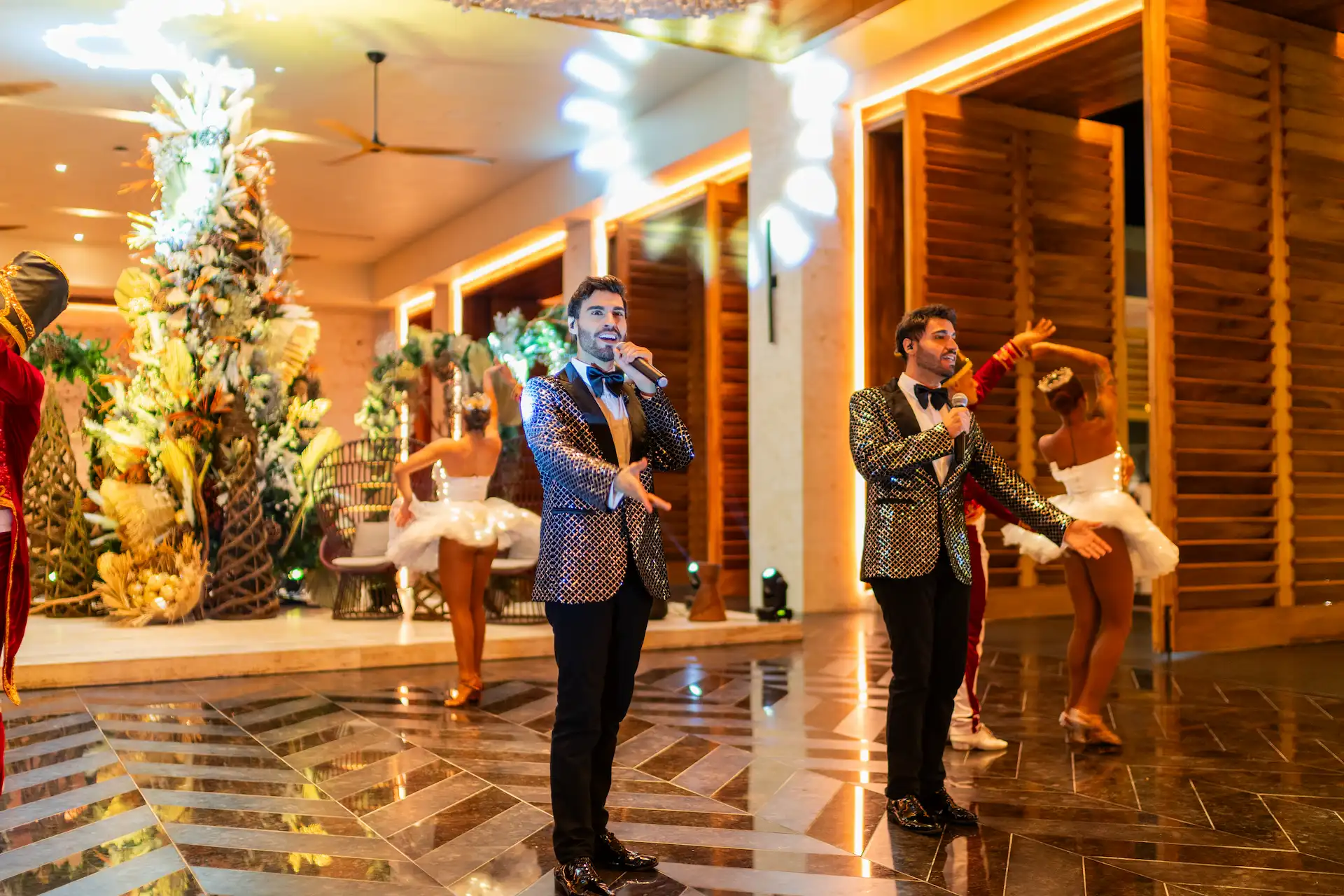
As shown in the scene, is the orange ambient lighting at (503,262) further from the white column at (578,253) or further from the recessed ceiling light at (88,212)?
the recessed ceiling light at (88,212)

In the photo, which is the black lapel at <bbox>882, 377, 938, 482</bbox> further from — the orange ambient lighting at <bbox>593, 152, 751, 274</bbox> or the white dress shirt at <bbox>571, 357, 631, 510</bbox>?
the orange ambient lighting at <bbox>593, 152, 751, 274</bbox>

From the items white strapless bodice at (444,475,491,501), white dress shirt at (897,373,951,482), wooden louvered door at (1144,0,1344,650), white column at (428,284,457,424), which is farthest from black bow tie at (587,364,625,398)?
white column at (428,284,457,424)

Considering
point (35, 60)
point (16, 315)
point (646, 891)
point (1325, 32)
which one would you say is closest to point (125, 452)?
point (35, 60)

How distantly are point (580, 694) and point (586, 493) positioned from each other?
0.47m

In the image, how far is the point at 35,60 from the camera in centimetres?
1043

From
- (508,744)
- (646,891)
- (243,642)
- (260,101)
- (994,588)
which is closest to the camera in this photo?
(646,891)

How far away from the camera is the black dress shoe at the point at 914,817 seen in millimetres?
3299

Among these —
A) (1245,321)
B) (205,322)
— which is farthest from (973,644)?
(205,322)

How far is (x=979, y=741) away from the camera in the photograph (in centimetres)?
444

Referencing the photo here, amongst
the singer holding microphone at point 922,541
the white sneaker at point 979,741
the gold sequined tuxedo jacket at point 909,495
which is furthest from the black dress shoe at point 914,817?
the white sneaker at point 979,741

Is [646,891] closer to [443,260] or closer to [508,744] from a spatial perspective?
[508,744]

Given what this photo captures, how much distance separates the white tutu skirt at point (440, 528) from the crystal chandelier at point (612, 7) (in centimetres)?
239

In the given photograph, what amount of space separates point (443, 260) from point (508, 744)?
44.2ft

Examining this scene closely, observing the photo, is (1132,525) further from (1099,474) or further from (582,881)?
(582,881)
